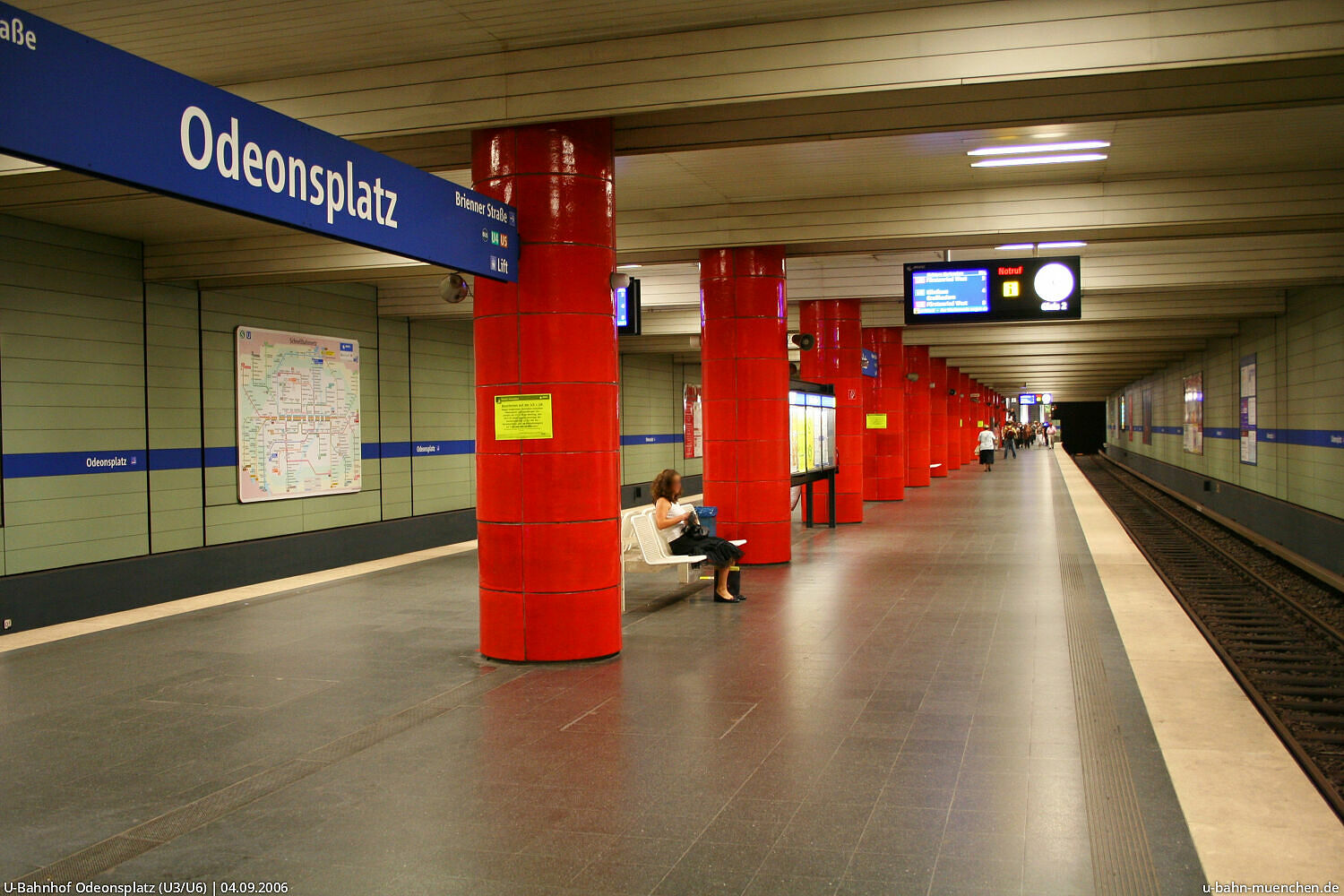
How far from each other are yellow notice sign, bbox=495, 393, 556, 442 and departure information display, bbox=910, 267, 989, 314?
6.34 metres

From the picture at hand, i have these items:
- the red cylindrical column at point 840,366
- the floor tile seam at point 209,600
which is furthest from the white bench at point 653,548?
the red cylindrical column at point 840,366

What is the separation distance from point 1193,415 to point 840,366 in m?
13.8

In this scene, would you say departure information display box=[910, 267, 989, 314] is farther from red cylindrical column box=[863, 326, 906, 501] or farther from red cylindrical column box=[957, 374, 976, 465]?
red cylindrical column box=[957, 374, 976, 465]

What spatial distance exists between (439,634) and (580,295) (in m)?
2.95

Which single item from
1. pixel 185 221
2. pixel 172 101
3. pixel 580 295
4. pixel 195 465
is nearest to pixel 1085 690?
pixel 580 295

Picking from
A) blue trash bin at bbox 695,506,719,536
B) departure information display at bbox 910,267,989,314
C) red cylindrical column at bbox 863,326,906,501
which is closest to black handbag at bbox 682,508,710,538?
blue trash bin at bbox 695,506,719,536

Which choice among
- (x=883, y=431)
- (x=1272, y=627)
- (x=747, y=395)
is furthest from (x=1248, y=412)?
(x=747, y=395)

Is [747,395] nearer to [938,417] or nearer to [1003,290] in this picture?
[1003,290]

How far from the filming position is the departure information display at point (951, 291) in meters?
11.1

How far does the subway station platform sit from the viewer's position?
3379mm

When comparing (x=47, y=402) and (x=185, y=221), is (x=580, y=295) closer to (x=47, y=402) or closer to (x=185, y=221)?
(x=185, y=221)

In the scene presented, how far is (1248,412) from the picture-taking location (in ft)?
60.4

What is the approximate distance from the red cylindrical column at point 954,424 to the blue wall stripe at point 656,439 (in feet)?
42.7

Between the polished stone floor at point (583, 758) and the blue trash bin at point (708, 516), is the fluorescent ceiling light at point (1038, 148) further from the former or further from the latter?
the blue trash bin at point (708, 516)
